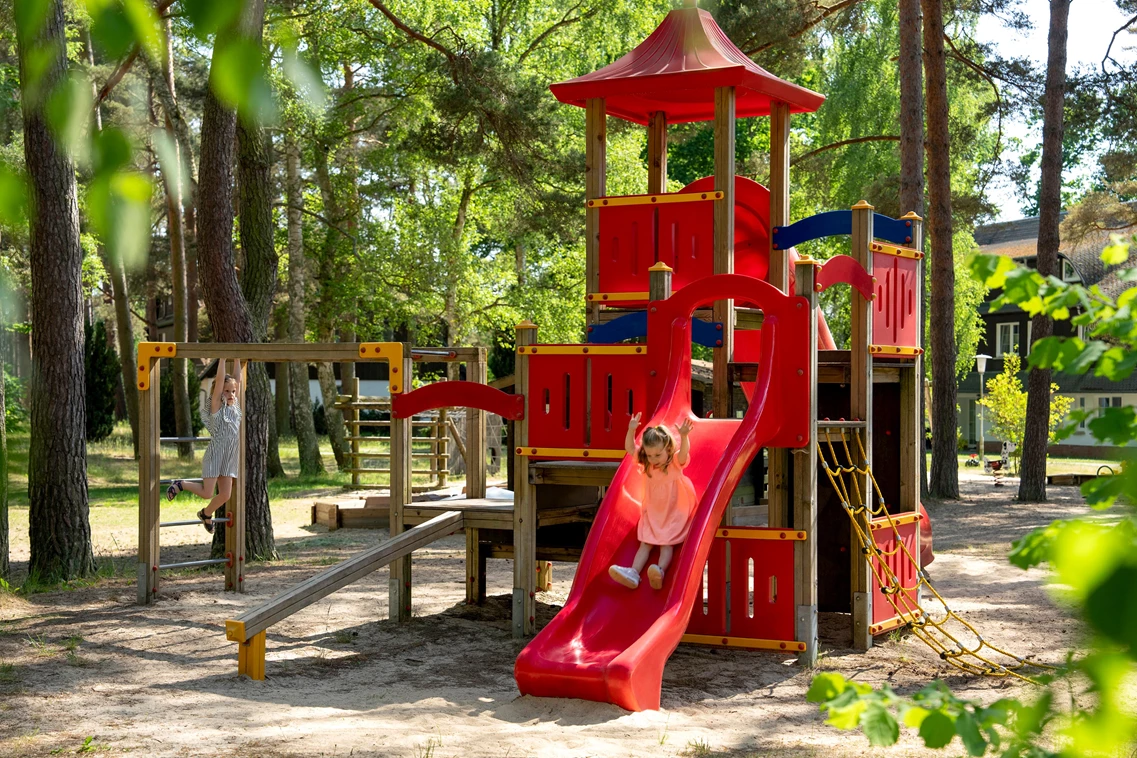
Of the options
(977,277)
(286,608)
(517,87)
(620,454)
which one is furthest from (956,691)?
(517,87)

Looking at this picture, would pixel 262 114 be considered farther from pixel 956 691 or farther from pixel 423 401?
pixel 423 401

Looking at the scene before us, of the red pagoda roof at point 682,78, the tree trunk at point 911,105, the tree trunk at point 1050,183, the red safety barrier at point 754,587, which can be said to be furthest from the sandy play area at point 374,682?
the tree trunk at point 1050,183

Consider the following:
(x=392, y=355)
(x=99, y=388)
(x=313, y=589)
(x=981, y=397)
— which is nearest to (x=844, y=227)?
(x=392, y=355)

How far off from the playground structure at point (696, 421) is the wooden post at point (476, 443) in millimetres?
505

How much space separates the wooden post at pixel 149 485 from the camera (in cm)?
949

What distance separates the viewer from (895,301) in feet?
28.1

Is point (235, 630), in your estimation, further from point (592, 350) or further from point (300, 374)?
point (300, 374)

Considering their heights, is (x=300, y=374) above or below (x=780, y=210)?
below

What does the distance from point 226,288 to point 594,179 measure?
14.9ft

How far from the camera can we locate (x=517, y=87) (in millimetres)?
16391

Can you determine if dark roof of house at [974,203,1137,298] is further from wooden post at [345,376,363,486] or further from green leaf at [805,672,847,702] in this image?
green leaf at [805,672,847,702]

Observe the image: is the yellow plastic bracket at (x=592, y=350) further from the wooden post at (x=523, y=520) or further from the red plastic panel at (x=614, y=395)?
the wooden post at (x=523, y=520)

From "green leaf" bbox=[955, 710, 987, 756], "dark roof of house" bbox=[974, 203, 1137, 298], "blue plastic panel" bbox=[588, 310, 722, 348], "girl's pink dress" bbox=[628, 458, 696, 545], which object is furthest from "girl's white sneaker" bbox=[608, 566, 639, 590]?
"dark roof of house" bbox=[974, 203, 1137, 298]

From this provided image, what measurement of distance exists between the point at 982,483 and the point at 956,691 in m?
19.3
